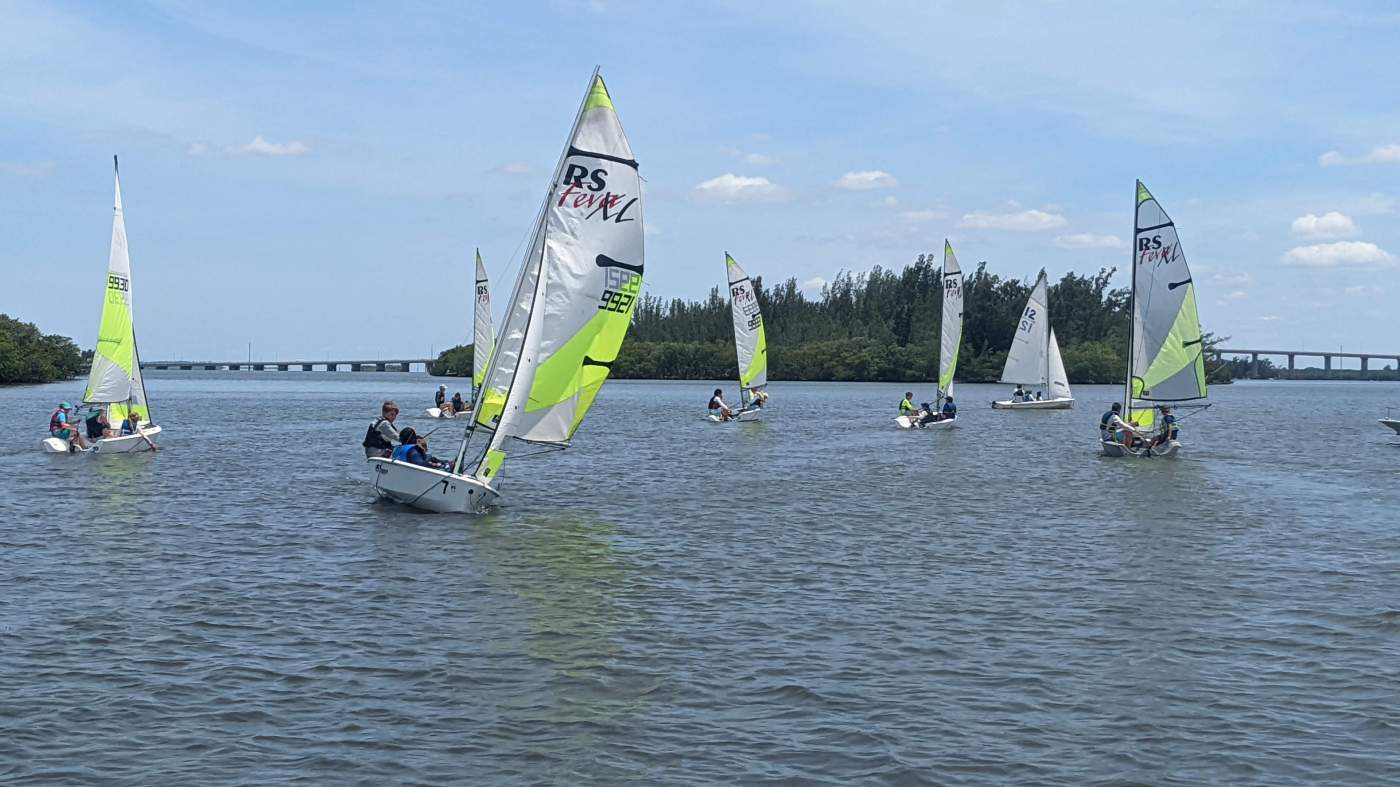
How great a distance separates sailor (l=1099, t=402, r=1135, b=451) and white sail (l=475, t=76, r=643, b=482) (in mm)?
22855

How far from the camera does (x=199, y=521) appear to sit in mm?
24578

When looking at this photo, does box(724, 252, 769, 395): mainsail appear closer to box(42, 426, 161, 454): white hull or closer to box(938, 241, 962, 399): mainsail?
box(938, 241, 962, 399): mainsail

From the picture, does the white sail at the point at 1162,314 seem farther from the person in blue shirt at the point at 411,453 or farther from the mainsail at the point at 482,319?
the mainsail at the point at 482,319

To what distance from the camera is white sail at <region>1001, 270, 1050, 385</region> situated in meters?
78.0

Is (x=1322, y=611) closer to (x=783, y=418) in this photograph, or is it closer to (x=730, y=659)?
(x=730, y=659)

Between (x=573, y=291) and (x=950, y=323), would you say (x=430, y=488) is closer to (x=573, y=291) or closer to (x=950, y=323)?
(x=573, y=291)

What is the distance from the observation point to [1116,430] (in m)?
42.2

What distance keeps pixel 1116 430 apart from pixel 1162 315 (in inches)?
169

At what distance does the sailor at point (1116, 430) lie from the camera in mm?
41375

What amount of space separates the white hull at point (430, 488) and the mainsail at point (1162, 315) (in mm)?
23120

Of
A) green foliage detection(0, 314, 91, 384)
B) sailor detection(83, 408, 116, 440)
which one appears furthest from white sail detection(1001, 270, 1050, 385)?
green foliage detection(0, 314, 91, 384)

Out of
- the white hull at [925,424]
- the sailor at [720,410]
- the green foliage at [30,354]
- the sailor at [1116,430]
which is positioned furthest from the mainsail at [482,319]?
the green foliage at [30,354]

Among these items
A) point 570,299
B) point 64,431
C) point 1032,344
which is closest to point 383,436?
point 570,299

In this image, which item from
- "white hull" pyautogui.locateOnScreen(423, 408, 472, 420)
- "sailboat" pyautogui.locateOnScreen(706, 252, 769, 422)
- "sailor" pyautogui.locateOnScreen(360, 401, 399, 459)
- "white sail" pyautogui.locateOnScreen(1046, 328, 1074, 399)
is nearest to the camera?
"sailor" pyautogui.locateOnScreen(360, 401, 399, 459)
